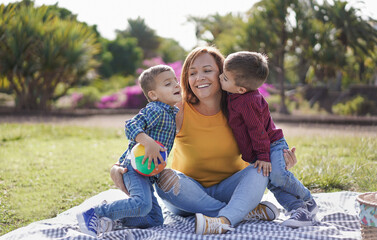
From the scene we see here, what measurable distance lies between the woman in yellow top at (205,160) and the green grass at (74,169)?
4.22 ft

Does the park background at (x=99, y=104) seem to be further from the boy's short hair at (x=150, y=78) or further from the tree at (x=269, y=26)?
the boy's short hair at (x=150, y=78)

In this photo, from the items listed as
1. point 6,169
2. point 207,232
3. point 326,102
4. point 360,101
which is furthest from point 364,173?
point 326,102

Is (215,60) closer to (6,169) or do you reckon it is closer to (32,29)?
(6,169)

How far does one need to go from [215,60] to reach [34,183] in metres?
2.53

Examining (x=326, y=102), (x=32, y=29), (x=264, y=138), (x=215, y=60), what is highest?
(x=32, y=29)

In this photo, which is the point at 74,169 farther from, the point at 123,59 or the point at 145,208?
the point at 123,59

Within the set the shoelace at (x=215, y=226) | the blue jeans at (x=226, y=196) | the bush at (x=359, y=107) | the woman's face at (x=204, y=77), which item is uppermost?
the woman's face at (x=204, y=77)

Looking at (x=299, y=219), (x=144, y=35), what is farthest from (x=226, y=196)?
(x=144, y=35)

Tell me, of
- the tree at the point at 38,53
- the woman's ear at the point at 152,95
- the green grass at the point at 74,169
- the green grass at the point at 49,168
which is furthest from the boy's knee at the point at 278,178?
the tree at the point at 38,53

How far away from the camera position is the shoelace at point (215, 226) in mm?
2150

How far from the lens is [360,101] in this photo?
13023 millimetres

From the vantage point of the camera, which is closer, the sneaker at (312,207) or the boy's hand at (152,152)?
the boy's hand at (152,152)

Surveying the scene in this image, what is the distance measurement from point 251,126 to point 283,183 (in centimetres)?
43

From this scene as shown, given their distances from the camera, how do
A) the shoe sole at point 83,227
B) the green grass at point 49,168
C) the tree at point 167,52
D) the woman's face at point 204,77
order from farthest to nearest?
1. the tree at point 167,52
2. the green grass at point 49,168
3. the woman's face at point 204,77
4. the shoe sole at point 83,227
